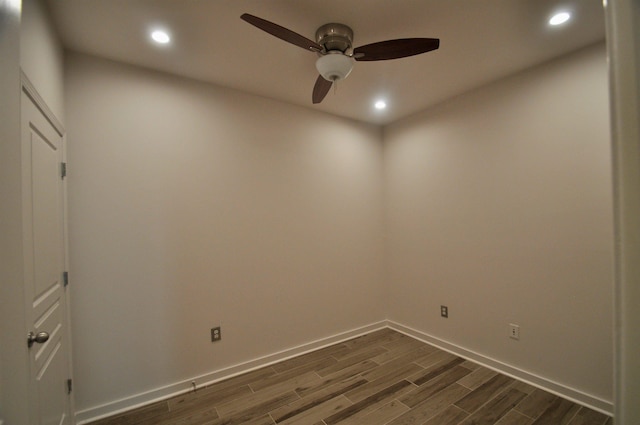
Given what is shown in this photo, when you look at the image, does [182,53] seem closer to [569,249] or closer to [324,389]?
[324,389]

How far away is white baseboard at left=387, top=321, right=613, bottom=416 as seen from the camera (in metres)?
1.98

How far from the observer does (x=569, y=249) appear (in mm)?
2131

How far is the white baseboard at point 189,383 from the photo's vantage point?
1.99m

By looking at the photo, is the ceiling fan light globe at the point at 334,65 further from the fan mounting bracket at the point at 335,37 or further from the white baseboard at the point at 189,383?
the white baseboard at the point at 189,383

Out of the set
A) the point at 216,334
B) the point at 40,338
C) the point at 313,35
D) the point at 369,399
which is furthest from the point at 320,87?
the point at 369,399

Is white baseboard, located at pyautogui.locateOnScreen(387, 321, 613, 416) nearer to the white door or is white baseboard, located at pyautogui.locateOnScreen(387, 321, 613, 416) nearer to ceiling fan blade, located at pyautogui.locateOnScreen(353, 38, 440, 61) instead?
ceiling fan blade, located at pyautogui.locateOnScreen(353, 38, 440, 61)

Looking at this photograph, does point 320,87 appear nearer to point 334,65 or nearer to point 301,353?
point 334,65

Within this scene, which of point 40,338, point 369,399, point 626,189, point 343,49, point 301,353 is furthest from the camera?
point 301,353

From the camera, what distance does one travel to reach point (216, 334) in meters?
2.46

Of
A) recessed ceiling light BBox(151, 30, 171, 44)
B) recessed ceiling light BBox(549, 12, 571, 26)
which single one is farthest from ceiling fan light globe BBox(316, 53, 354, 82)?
recessed ceiling light BBox(549, 12, 571, 26)

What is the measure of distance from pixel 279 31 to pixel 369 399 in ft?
8.68

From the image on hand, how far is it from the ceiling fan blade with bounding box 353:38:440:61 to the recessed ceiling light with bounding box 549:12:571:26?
32.5 inches

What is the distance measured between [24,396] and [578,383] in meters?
3.23

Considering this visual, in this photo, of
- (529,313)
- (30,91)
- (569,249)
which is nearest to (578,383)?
(529,313)
